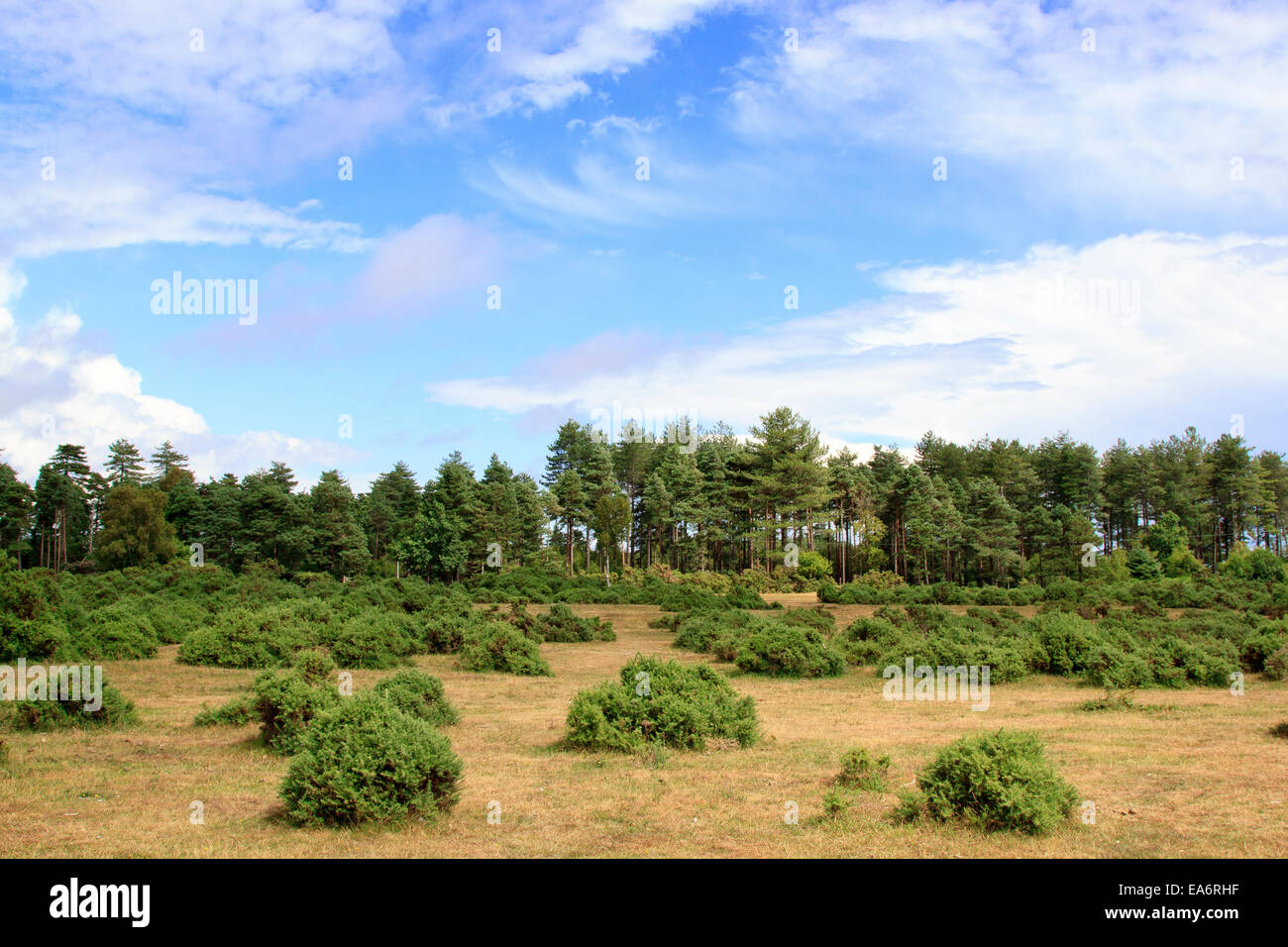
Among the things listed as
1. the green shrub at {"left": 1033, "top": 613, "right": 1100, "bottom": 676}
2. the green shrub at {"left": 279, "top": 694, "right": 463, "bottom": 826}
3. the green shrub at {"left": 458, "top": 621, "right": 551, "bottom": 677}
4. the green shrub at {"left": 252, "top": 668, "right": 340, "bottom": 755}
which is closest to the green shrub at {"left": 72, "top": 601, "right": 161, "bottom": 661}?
the green shrub at {"left": 458, "top": 621, "right": 551, "bottom": 677}

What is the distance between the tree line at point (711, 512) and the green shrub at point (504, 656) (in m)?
35.2

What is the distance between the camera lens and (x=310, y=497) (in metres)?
63.7

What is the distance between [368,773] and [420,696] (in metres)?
5.20

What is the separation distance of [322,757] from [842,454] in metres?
75.5

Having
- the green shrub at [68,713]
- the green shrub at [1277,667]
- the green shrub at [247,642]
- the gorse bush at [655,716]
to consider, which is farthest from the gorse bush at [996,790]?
the green shrub at [247,642]

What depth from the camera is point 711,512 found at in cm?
6231

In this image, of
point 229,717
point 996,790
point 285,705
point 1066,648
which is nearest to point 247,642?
point 229,717

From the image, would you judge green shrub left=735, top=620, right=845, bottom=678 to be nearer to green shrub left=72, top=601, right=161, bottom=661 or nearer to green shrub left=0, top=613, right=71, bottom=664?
green shrub left=0, top=613, right=71, bottom=664

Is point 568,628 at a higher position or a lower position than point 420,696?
lower

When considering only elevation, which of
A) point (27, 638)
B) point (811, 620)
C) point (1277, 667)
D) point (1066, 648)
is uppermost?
point (27, 638)

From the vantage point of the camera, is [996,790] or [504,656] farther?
[504,656]

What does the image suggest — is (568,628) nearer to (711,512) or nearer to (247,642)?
(247,642)

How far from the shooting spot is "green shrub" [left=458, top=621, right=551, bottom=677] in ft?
68.3
